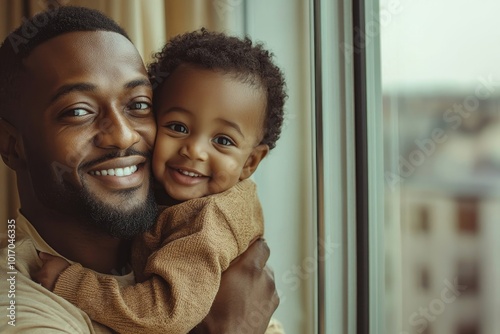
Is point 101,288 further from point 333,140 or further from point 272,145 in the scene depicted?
point 333,140

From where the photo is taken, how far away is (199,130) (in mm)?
1164

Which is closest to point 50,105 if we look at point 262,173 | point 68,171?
point 68,171

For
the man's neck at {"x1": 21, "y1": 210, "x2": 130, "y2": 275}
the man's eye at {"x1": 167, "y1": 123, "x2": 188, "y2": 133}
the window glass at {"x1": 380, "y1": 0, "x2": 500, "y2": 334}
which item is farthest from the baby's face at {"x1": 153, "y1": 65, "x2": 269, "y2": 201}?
the window glass at {"x1": 380, "y1": 0, "x2": 500, "y2": 334}

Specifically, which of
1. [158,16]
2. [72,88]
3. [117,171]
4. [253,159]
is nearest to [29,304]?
[117,171]

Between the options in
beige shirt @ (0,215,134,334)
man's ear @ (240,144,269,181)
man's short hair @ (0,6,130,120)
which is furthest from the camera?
man's ear @ (240,144,269,181)

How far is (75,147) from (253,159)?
1.31 ft

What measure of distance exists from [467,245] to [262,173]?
56cm

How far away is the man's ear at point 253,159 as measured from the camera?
128cm

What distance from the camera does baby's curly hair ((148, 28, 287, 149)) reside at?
119 cm

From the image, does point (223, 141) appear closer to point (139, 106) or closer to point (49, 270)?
point (139, 106)

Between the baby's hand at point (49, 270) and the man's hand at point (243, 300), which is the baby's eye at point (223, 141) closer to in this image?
the man's hand at point (243, 300)

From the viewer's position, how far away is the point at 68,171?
41.8 inches

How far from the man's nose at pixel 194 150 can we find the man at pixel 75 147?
0.23 ft

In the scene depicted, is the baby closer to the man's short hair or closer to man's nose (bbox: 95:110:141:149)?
man's nose (bbox: 95:110:141:149)
